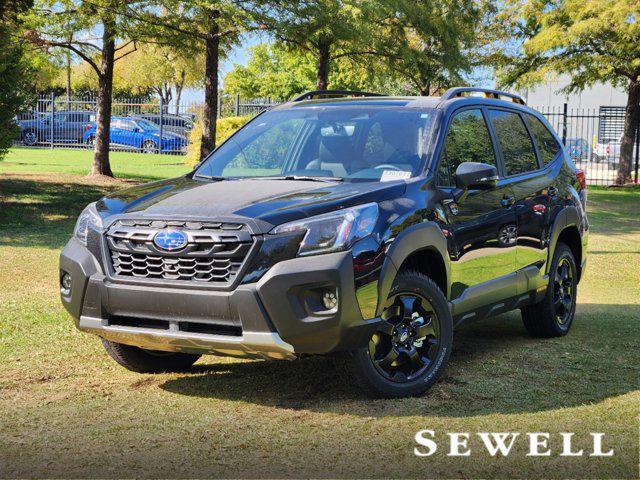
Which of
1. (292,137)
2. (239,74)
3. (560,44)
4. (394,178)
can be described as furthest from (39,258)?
(239,74)

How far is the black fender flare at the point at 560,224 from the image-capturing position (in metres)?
7.51

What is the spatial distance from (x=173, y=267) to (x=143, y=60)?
4908cm

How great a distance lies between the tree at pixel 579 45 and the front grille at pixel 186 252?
73.5 ft

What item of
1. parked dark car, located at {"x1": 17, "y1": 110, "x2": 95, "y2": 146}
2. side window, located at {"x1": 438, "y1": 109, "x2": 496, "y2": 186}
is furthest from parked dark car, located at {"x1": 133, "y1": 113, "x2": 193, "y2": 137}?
side window, located at {"x1": 438, "y1": 109, "x2": 496, "y2": 186}

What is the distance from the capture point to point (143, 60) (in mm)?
52469

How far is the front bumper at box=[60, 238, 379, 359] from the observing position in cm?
504

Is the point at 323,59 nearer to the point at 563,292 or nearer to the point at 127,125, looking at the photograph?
the point at 563,292

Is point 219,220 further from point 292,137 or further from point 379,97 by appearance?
point 379,97

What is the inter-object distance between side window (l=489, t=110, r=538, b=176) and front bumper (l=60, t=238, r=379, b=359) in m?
2.48

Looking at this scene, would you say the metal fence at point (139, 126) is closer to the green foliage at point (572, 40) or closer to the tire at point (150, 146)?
the tire at point (150, 146)

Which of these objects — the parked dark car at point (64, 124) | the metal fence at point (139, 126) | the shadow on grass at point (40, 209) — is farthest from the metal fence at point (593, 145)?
the parked dark car at point (64, 124)

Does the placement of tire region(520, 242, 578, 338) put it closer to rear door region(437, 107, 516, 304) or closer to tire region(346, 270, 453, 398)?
rear door region(437, 107, 516, 304)

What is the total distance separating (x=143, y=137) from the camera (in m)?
38.1

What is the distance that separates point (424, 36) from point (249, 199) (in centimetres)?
1992
